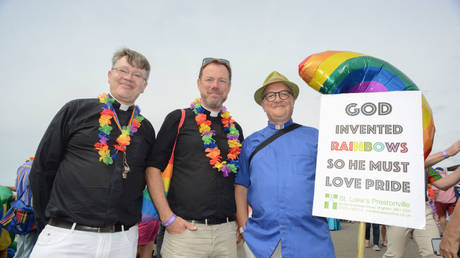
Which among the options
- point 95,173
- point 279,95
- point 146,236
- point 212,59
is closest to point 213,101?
point 212,59

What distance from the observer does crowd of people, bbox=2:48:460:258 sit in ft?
6.25

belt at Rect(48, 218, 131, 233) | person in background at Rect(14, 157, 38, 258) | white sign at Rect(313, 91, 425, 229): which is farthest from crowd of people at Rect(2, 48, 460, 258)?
person in background at Rect(14, 157, 38, 258)

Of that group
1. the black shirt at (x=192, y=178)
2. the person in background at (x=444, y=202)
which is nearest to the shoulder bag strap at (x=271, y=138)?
the black shirt at (x=192, y=178)

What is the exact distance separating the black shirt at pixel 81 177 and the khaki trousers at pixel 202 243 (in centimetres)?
39

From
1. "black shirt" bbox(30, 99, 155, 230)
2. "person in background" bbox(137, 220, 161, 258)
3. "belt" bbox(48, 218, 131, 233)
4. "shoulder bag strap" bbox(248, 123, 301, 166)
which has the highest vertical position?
"shoulder bag strap" bbox(248, 123, 301, 166)

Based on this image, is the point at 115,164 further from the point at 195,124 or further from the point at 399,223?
the point at 399,223

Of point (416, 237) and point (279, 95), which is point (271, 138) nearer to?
point (279, 95)

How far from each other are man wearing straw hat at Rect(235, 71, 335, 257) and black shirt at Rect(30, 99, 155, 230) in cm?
97

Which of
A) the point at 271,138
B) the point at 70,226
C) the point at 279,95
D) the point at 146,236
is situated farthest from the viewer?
the point at 146,236

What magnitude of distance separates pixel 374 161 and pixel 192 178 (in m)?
1.39

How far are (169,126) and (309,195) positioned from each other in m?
1.34

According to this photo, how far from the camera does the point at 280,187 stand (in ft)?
6.92

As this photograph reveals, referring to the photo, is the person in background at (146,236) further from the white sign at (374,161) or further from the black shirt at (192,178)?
the white sign at (374,161)

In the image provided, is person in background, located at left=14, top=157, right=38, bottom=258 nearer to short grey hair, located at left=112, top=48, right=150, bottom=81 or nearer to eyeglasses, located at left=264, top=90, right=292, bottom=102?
short grey hair, located at left=112, top=48, right=150, bottom=81
